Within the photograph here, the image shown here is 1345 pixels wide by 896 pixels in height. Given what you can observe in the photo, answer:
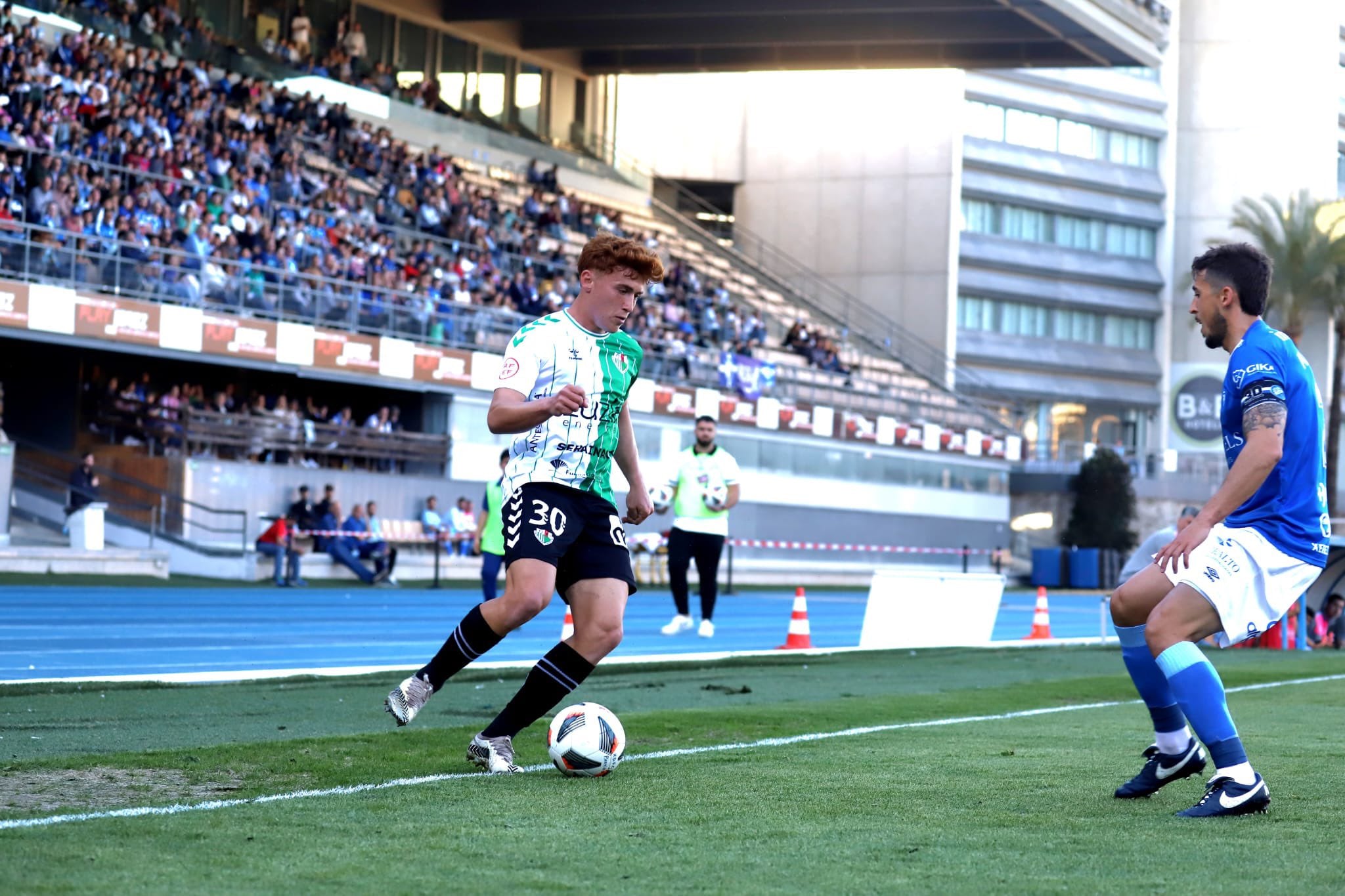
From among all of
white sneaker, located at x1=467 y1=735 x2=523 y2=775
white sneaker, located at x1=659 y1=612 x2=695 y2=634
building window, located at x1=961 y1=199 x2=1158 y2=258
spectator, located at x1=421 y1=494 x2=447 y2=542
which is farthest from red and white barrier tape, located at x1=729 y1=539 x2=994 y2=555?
white sneaker, located at x1=467 y1=735 x2=523 y2=775

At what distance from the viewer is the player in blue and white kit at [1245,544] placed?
5.86m

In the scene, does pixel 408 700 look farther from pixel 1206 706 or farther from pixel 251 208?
pixel 251 208

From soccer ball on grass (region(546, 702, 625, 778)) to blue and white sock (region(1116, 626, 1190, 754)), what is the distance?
1.96 meters

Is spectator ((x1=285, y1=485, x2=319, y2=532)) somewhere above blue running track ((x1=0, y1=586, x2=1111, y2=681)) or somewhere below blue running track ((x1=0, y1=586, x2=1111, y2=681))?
above

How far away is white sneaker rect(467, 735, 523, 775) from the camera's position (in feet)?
22.5

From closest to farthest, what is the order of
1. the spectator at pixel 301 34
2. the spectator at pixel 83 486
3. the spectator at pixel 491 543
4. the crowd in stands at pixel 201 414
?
1. the spectator at pixel 491 543
2. the spectator at pixel 83 486
3. the crowd in stands at pixel 201 414
4. the spectator at pixel 301 34

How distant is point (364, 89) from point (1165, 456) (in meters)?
28.6

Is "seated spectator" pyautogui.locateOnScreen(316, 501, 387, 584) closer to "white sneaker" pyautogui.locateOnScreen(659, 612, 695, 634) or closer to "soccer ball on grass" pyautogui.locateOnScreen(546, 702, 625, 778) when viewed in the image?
"white sneaker" pyautogui.locateOnScreen(659, 612, 695, 634)

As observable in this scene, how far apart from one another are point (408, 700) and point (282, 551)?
67.1ft

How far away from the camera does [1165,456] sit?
55.5 meters

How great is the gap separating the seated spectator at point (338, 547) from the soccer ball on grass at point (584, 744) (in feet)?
71.5

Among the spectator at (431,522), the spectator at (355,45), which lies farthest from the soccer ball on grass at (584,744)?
the spectator at (355,45)

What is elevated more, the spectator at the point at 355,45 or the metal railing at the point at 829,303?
the spectator at the point at 355,45

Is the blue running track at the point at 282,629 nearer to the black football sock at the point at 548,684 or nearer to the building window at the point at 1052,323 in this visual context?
the black football sock at the point at 548,684
